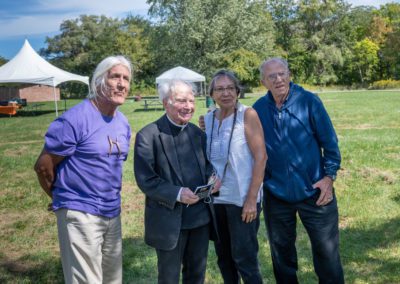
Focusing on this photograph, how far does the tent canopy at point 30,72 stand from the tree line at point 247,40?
611 inches

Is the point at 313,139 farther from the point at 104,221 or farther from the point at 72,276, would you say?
the point at 72,276

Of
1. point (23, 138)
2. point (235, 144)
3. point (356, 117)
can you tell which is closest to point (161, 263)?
point (235, 144)

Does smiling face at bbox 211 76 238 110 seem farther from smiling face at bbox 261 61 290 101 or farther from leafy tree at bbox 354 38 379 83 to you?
leafy tree at bbox 354 38 379 83

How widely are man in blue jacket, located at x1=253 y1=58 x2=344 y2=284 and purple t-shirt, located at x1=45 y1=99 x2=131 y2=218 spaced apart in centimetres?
118

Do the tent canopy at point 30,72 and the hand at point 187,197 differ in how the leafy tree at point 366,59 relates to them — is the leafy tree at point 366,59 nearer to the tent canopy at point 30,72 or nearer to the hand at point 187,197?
the tent canopy at point 30,72

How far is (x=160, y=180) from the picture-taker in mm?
2584

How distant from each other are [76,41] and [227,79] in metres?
68.6

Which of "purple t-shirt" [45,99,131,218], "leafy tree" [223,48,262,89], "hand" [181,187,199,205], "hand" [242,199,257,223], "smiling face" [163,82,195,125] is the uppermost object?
"leafy tree" [223,48,262,89]

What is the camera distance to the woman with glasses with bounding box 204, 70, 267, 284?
2979 millimetres

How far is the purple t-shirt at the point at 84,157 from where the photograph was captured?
2.46m

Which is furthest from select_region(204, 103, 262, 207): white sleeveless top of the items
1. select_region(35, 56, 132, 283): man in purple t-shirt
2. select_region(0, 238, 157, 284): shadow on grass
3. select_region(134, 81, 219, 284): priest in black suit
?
select_region(0, 238, 157, 284): shadow on grass

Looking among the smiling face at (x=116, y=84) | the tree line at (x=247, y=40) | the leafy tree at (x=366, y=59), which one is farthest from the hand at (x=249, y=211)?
the leafy tree at (x=366, y=59)

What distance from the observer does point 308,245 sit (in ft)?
15.3

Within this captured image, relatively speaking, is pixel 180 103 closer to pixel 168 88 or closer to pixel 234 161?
pixel 168 88
